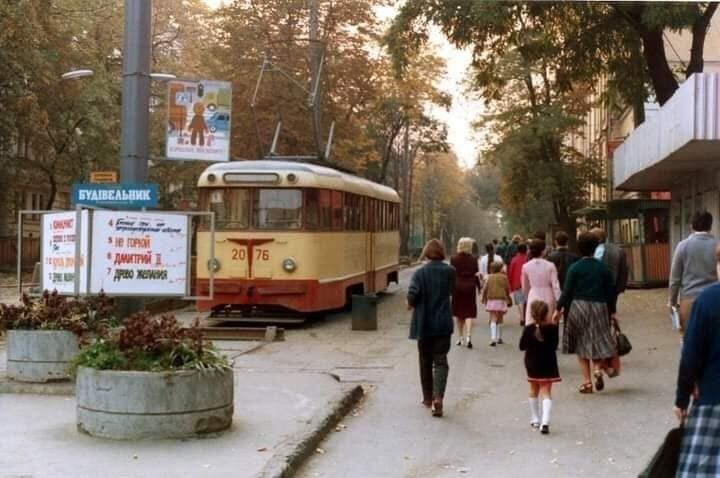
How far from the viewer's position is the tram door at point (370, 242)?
22.0m

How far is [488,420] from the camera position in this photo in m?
8.97

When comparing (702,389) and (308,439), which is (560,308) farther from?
(702,389)

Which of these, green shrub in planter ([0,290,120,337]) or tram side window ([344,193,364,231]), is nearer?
green shrub in planter ([0,290,120,337])

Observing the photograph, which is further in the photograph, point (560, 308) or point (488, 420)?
point (560, 308)

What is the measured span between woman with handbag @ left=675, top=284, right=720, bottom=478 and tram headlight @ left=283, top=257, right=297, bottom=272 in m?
13.1

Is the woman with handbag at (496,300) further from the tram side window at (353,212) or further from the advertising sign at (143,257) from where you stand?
the advertising sign at (143,257)

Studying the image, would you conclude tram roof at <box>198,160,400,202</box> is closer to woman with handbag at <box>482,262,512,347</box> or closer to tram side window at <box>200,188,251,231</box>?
tram side window at <box>200,188,251,231</box>

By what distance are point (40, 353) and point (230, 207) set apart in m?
8.39

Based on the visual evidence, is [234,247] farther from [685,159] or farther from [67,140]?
[67,140]

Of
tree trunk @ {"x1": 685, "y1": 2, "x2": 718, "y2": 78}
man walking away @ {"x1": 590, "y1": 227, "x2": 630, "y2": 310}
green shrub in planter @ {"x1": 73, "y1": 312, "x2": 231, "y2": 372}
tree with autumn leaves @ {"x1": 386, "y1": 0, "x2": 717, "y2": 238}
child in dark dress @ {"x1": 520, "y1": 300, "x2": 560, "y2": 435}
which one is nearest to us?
green shrub in planter @ {"x1": 73, "y1": 312, "x2": 231, "y2": 372}

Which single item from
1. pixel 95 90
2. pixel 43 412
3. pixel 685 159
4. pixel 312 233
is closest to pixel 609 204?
pixel 685 159

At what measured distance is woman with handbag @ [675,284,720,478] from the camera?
4273 mm

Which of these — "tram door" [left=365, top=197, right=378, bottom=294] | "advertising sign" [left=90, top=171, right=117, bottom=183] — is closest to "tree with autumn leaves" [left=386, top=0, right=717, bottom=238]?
"tram door" [left=365, top=197, right=378, bottom=294]

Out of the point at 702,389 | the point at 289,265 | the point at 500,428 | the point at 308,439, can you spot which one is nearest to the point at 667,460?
the point at 702,389
